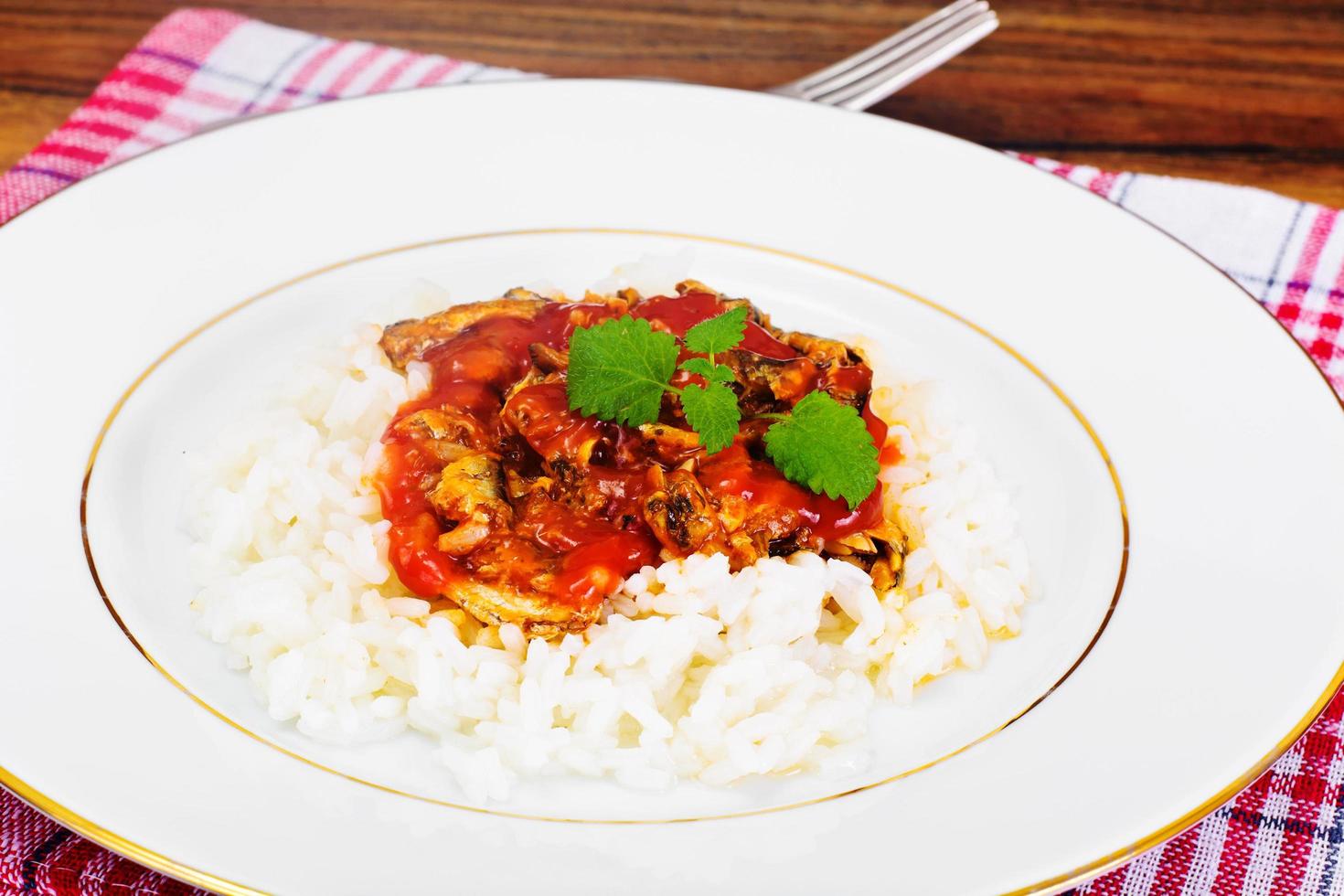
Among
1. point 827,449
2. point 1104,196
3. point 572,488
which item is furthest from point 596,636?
point 1104,196

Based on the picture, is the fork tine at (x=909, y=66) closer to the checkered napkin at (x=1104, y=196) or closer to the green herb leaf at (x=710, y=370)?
the checkered napkin at (x=1104, y=196)

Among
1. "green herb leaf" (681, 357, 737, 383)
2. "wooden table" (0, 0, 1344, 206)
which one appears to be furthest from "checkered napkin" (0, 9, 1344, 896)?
"green herb leaf" (681, 357, 737, 383)

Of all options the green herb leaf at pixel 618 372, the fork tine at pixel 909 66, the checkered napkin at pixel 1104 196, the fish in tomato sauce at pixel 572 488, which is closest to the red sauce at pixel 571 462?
the fish in tomato sauce at pixel 572 488

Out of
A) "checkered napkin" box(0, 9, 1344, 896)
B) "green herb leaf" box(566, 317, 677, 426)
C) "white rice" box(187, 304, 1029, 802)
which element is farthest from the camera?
"green herb leaf" box(566, 317, 677, 426)

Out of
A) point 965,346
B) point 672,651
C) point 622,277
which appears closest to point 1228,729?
point 672,651

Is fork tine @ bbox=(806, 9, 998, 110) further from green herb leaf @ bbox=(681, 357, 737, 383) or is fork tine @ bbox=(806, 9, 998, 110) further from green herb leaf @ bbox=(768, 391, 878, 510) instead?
green herb leaf @ bbox=(768, 391, 878, 510)

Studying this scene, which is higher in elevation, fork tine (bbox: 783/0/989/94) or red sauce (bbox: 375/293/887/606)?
fork tine (bbox: 783/0/989/94)
